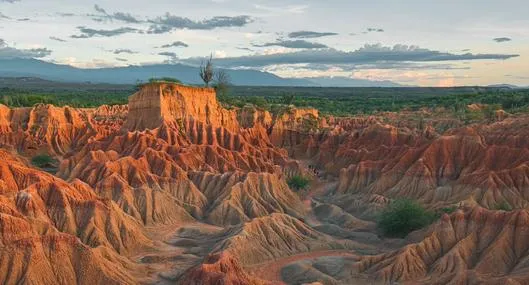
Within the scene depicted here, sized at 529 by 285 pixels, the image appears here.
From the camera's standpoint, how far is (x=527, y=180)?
2297 inches

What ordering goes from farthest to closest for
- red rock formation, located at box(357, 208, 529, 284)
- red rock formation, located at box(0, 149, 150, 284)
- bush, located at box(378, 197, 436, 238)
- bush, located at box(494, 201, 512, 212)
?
1. bush, located at box(494, 201, 512, 212)
2. bush, located at box(378, 197, 436, 238)
3. red rock formation, located at box(357, 208, 529, 284)
4. red rock formation, located at box(0, 149, 150, 284)

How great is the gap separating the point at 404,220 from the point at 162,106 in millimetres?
44290

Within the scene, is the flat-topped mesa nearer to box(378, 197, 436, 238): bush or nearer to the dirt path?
box(378, 197, 436, 238): bush

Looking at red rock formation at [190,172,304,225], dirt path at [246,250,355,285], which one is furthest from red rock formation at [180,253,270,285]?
red rock formation at [190,172,304,225]

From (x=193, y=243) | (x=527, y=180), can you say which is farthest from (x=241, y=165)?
(x=527, y=180)

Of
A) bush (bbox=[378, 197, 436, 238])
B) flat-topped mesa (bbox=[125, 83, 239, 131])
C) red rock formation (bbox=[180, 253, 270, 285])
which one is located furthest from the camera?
flat-topped mesa (bbox=[125, 83, 239, 131])

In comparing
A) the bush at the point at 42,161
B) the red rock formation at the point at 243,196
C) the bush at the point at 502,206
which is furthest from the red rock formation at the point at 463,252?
the bush at the point at 42,161

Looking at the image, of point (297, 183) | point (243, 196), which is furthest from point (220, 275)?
point (297, 183)

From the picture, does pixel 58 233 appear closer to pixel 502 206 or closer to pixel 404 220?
pixel 404 220

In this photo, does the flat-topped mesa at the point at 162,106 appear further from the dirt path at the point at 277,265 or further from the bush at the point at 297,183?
the dirt path at the point at 277,265

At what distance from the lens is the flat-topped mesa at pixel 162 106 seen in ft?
278

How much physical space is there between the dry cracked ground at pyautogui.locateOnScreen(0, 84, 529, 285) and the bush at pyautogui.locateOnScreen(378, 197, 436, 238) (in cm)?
119

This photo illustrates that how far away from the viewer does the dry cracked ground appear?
121ft

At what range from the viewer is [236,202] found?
5925 cm
